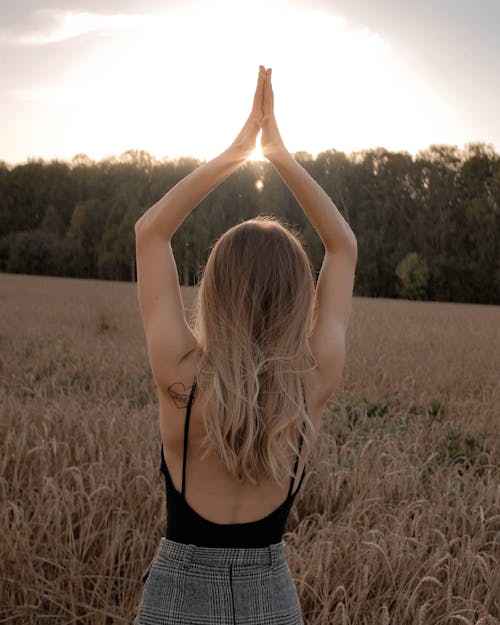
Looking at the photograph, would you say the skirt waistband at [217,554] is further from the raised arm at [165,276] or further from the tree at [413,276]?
the tree at [413,276]

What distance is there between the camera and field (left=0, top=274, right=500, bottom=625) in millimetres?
2639

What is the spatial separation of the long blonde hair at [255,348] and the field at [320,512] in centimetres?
116

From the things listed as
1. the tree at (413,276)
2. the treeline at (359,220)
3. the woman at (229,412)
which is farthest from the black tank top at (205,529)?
the tree at (413,276)

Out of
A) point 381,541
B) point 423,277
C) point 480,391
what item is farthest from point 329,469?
point 423,277

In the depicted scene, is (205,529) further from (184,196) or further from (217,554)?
(184,196)

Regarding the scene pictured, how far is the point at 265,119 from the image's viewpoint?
1.88 m

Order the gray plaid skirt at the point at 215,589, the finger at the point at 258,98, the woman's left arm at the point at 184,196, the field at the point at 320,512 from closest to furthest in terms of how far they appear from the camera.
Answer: the gray plaid skirt at the point at 215,589, the woman's left arm at the point at 184,196, the finger at the point at 258,98, the field at the point at 320,512

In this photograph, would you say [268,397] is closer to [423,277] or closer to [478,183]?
[423,277]

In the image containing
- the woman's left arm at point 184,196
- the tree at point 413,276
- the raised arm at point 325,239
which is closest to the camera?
the woman's left arm at point 184,196

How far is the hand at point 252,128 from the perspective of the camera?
5.74ft

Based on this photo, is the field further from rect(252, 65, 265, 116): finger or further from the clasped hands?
rect(252, 65, 265, 116): finger

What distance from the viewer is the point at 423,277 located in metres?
41.3

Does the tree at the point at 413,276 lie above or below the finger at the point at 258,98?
below

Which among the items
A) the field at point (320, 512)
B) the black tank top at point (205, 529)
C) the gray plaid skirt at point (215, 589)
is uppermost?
the black tank top at point (205, 529)
